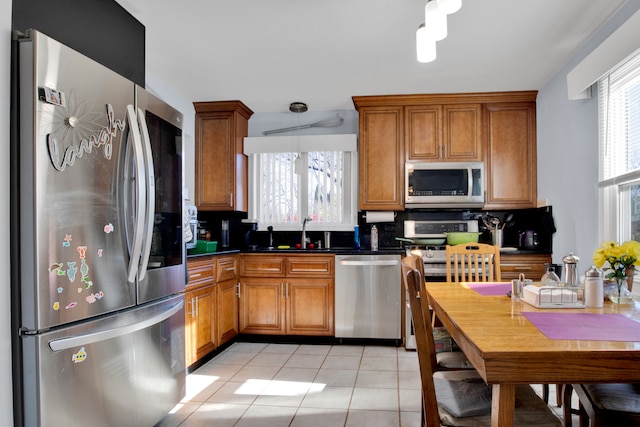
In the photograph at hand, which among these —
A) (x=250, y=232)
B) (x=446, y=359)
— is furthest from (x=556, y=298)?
(x=250, y=232)

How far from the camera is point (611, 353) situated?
1051mm

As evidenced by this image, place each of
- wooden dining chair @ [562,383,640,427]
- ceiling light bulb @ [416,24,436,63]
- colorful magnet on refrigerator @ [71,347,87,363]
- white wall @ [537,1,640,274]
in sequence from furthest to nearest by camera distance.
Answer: white wall @ [537,1,640,274]
ceiling light bulb @ [416,24,436,63]
colorful magnet on refrigerator @ [71,347,87,363]
wooden dining chair @ [562,383,640,427]

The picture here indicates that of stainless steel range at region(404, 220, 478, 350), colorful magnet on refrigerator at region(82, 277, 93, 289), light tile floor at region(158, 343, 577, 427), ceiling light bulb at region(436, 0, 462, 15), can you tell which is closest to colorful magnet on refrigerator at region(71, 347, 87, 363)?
colorful magnet on refrigerator at region(82, 277, 93, 289)

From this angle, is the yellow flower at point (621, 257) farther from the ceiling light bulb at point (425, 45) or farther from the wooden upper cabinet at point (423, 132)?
the wooden upper cabinet at point (423, 132)

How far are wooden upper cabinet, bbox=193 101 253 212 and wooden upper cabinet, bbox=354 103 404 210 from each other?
1.25 metres

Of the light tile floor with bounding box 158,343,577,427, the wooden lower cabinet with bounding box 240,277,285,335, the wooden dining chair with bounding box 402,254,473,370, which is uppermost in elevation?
the wooden dining chair with bounding box 402,254,473,370

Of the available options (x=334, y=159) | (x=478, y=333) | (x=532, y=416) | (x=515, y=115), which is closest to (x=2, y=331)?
(x=478, y=333)

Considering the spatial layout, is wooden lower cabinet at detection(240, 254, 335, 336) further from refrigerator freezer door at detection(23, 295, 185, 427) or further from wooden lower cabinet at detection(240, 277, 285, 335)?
refrigerator freezer door at detection(23, 295, 185, 427)

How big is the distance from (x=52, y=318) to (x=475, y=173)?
3464mm

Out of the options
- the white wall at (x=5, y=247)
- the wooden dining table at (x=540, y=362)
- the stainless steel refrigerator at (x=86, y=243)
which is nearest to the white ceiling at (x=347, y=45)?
the stainless steel refrigerator at (x=86, y=243)

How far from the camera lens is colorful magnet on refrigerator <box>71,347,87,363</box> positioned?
1542 millimetres

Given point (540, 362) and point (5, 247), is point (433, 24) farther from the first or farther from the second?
point (5, 247)

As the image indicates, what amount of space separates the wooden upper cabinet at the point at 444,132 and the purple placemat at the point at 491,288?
1.81m

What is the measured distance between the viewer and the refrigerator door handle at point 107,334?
1.48m
